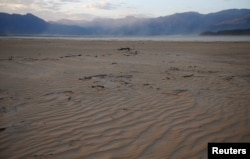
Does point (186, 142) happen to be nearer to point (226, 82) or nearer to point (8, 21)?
point (226, 82)

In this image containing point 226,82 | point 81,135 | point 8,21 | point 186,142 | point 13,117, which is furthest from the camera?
point 8,21

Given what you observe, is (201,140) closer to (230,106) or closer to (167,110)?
(167,110)

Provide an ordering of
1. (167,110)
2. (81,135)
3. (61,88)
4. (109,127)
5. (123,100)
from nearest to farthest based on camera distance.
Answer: (81,135) → (109,127) → (167,110) → (123,100) → (61,88)

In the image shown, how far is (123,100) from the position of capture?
16.2 ft

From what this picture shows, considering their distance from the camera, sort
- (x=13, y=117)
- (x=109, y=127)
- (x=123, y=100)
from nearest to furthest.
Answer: (x=109, y=127) < (x=13, y=117) < (x=123, y=100)

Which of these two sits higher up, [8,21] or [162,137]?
[8,21]

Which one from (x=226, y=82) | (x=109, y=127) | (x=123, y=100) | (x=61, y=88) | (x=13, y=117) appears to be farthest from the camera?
(x=226, y=82)

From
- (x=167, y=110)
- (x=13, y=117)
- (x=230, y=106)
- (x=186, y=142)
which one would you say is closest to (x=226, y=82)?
(x=230, y=106)

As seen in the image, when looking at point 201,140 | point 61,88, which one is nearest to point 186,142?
point 201,140

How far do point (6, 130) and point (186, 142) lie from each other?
2748mm

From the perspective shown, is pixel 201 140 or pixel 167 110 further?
pixel 167 110

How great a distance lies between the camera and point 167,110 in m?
4.39

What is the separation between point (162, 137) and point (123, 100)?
177 cm

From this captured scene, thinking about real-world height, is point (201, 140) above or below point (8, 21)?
below
